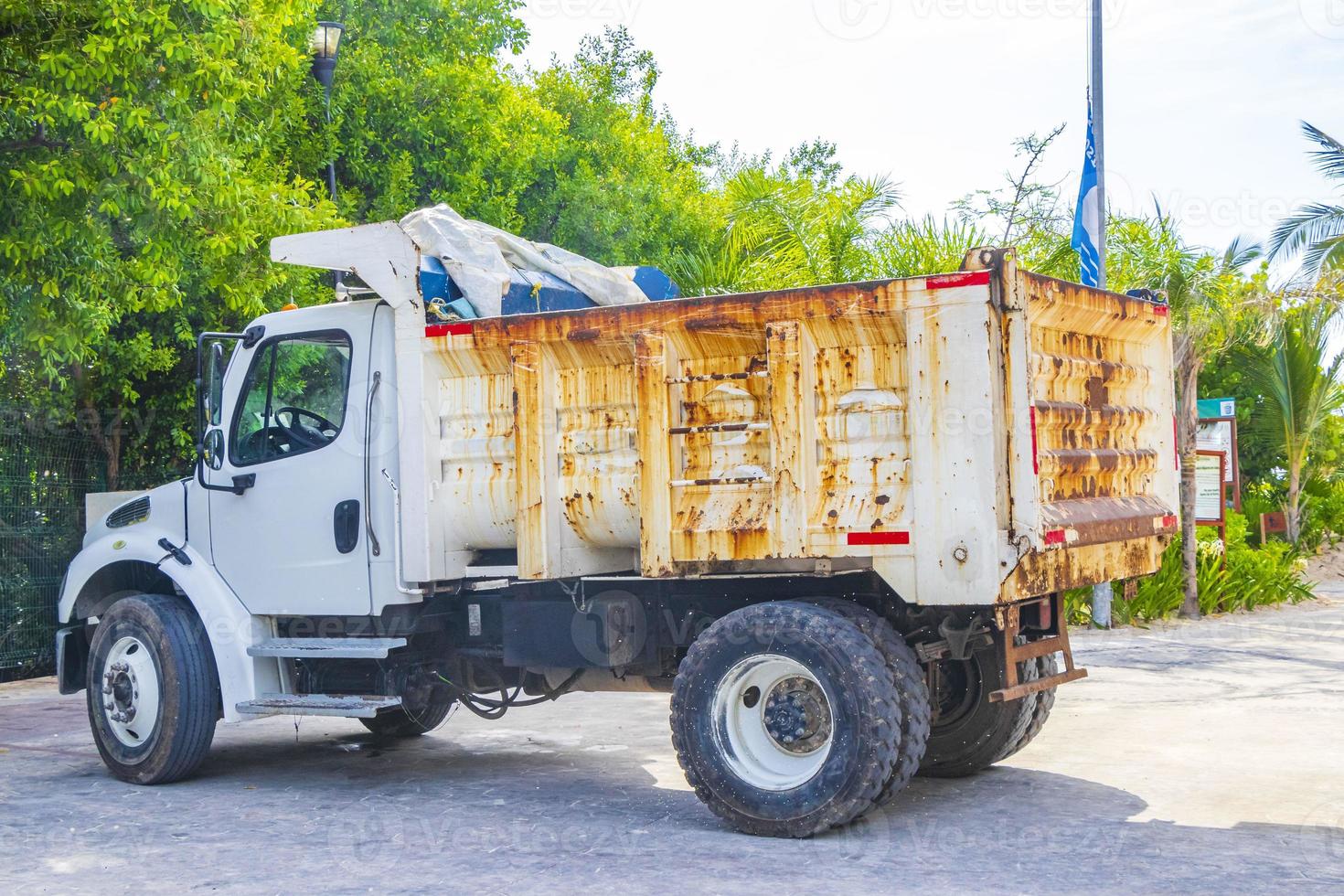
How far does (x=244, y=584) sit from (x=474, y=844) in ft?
7.95

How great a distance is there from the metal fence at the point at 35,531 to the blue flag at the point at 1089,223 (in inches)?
404

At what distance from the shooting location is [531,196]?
62.0 ft

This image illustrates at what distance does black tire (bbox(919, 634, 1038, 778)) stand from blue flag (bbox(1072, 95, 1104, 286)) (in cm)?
808

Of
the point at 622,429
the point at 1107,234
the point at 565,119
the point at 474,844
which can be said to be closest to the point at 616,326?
the point at 622,429

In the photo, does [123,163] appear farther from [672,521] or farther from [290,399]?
[672,521]

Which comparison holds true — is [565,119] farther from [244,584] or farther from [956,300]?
[956,300]

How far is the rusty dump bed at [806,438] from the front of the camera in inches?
237

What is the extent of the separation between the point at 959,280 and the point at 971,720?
2581 millimetres

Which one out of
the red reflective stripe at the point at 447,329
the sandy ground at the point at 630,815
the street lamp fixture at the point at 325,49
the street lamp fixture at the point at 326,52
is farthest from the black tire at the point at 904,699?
the street lamp fixture at the point at 325,49

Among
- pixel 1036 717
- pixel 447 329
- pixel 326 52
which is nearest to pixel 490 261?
pixel 447 329

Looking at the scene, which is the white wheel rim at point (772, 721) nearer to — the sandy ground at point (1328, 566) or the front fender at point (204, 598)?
the front fender at point (204, 598)

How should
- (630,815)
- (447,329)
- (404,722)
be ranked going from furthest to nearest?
(404,722), (447,329), (630,815)

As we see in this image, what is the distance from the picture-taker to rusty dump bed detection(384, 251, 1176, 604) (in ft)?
19.7

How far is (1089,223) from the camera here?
596 inches
